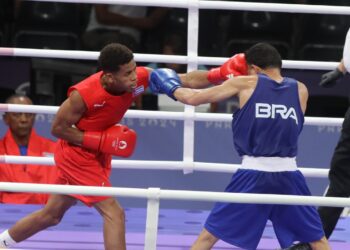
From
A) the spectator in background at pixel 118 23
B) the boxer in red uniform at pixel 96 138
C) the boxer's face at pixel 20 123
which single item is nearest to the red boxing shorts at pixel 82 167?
the boxer in red uniform at pixel 96 138

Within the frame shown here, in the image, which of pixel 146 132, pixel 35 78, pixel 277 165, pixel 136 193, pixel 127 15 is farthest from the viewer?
pixel 127 15

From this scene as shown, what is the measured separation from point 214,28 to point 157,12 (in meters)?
0.49

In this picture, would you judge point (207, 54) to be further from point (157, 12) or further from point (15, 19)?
point (15, 19)

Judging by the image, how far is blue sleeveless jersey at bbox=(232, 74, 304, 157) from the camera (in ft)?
11.7

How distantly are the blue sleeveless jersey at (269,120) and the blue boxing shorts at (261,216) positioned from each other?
0.10 m

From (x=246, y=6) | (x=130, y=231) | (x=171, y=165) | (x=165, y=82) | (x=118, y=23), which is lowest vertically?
(x=130, y=231)

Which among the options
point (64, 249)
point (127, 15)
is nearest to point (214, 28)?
point (127, 15)

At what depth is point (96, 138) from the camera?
3779 millimetres

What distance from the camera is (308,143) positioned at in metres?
A: 5.37

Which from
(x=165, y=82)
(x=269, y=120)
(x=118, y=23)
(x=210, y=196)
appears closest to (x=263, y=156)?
(x=269, y=120)

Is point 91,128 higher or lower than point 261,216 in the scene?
higher

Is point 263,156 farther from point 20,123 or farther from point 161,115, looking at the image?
point 20,123

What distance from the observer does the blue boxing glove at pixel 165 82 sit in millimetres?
3729

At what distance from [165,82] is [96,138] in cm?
38
